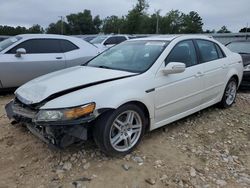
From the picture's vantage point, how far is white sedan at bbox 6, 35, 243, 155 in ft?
11.2

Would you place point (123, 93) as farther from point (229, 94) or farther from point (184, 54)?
point (229, 94)

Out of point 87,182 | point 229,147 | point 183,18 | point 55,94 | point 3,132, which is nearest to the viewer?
point 87,182

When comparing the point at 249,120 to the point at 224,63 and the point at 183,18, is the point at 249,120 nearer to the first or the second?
the point at 224,63

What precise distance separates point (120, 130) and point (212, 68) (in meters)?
2.28

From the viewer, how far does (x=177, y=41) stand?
186 inches

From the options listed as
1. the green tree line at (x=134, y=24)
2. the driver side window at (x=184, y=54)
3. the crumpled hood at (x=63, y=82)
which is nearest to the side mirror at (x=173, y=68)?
the driver side window at (x=184, y=54)

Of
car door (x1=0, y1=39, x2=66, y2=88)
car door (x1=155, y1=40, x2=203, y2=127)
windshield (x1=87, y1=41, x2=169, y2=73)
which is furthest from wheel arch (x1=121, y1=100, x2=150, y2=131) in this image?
car door (x1=0, y1=39, x2=66, y2=88)

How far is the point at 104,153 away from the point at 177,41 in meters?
2.11

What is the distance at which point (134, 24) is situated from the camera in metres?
65.2

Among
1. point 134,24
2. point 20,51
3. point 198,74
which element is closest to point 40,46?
point 20,51

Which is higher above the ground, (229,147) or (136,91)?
(136,91)

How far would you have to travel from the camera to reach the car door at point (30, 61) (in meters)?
6.91

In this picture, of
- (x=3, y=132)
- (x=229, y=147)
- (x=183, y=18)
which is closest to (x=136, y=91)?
(x=229, y=147)

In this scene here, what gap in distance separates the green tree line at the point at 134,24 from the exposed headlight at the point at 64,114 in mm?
52864
